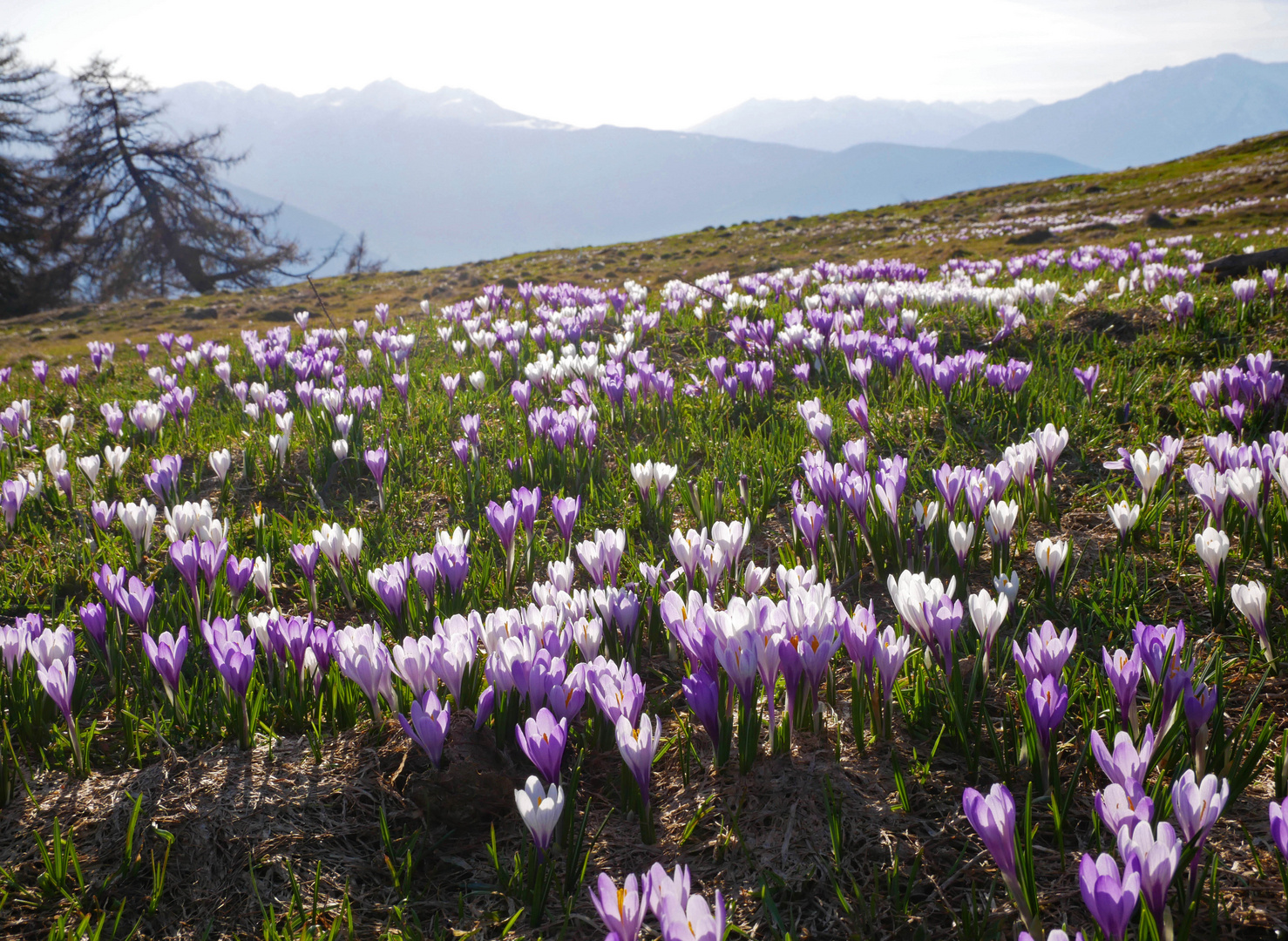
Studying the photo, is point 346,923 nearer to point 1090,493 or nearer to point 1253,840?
point 1253,840

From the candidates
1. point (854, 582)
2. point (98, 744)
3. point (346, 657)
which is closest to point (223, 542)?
point (98, 744)

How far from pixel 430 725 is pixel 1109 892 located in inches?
62.1

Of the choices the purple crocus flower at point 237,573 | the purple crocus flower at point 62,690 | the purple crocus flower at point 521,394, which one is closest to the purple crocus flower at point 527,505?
the purple crocus flower at point 237,573

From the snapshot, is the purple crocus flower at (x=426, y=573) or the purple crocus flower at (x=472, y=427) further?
the purple crocus flower at (x=472, y=427)

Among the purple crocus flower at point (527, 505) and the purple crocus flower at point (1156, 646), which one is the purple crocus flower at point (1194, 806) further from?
the purple crocus flower at point (527, 505)

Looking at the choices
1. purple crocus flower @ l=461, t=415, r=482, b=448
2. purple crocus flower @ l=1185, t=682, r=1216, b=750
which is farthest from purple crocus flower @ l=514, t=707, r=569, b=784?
purple crocus flower @ l=461, t=415, r=482, b=448

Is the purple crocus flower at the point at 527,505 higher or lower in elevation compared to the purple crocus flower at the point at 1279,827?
higher

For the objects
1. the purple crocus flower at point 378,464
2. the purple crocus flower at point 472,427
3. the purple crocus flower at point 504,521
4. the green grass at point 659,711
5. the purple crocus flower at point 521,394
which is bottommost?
the green grass at point 659,711

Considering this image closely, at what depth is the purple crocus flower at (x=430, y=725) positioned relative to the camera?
1948 millimetres

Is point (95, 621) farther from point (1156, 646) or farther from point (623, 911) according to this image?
point (1156, 646)

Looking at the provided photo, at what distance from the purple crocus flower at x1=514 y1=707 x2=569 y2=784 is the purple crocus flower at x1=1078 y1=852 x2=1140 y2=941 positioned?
3.19 feet

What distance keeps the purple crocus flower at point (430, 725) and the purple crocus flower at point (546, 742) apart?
0.90ft

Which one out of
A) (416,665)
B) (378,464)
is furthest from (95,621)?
(378,464)

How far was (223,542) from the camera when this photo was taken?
122 inches
